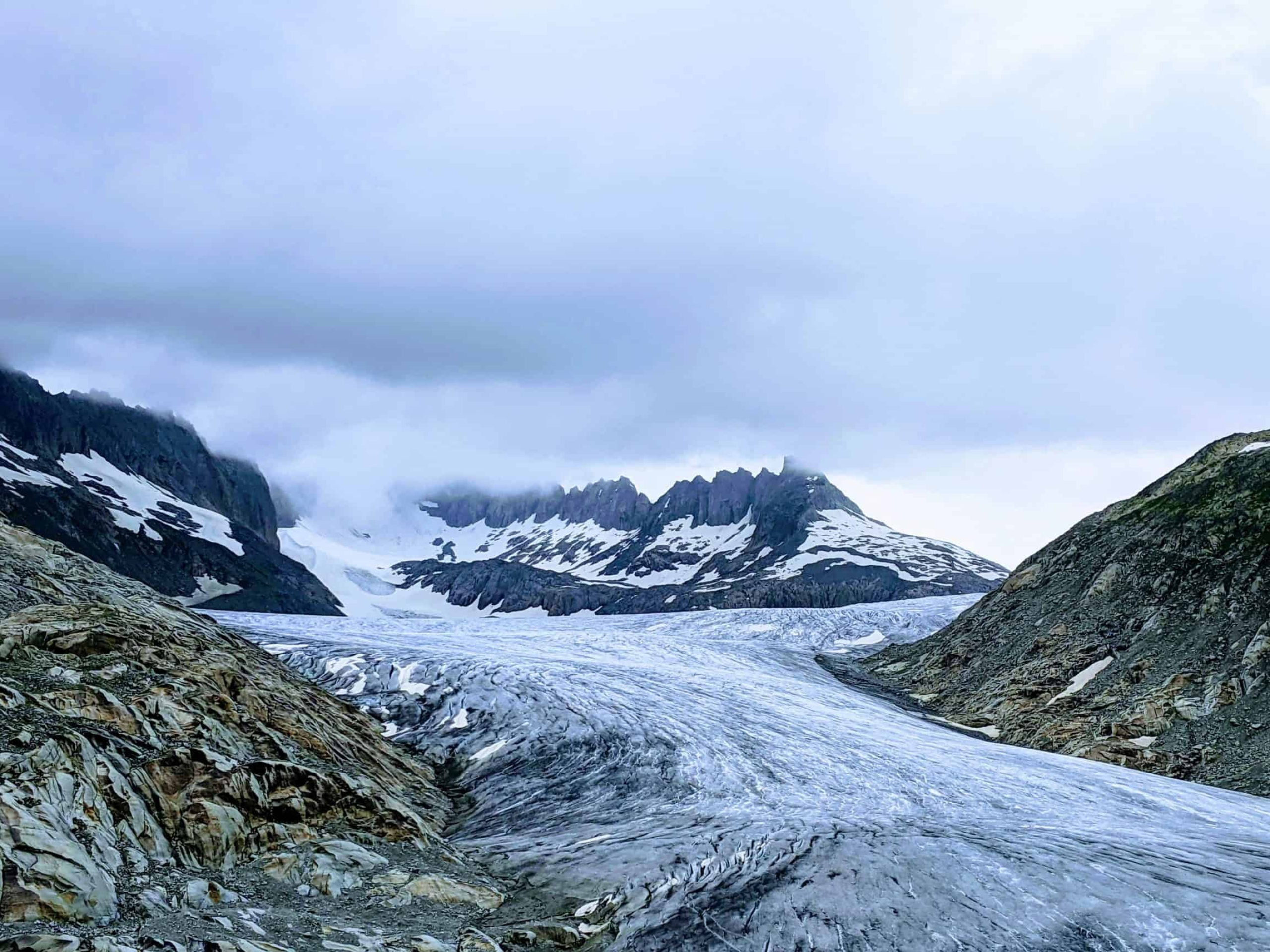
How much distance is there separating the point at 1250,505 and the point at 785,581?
479 ft

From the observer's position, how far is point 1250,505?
34781 millimetres

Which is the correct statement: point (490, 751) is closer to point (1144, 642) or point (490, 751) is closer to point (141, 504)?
point (1144, 642)

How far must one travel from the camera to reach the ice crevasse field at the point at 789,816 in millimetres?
12438

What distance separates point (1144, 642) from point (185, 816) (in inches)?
1348

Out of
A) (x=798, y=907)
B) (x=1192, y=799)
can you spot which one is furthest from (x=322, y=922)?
(x=1192, y=799)

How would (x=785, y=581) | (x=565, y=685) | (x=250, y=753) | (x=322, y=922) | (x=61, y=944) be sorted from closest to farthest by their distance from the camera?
(x=61, y=944) < (x=322, y=922) < (x=250, y=753) < (x=565, y=685) < (x=785, y=581)

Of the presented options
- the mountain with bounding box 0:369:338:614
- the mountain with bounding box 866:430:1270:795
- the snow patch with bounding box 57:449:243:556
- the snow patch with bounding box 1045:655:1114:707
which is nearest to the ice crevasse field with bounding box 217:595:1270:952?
the mountain with bounding box 866:430:1270:795

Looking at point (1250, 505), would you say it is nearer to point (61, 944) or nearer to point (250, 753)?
point (250, 753)

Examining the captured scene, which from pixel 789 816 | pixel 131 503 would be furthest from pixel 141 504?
pixel 789 816

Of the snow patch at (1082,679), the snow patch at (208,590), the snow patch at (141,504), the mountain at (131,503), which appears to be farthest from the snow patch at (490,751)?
the snow patch at (141,504)

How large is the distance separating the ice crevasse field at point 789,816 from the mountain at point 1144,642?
3002mm

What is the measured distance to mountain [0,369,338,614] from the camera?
110 meters

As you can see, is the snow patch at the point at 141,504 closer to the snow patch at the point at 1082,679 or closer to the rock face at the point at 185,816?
the rock face at the point at 185,816

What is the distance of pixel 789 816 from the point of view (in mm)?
17141
